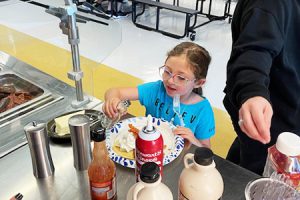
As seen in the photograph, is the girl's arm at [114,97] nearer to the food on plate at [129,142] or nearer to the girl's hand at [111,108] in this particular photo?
the girl's hand at [111,108]

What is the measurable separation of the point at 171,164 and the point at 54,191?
336 millimetres

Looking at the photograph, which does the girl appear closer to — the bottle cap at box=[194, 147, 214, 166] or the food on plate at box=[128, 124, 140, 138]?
the food on plate at box=[128, 124, 140, 138]

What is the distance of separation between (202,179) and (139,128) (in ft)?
1.49

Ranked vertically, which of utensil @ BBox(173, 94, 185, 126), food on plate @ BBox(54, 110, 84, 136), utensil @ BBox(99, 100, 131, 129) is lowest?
utensil @ BBox(173, 94, 185, 126)

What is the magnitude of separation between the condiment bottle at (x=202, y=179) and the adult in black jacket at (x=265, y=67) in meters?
0.13

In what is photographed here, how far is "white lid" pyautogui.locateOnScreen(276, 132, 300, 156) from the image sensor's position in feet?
2.36

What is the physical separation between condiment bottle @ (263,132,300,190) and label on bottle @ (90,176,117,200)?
41cm

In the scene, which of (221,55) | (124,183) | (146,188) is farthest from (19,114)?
(221,55)

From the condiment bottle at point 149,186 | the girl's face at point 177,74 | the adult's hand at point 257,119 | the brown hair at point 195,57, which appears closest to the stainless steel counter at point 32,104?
the girl's face at point 177,74

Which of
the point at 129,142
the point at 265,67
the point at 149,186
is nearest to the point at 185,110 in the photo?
the point at 129,142

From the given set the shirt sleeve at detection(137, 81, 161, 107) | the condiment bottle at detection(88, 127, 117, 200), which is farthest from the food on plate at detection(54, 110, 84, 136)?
the shirt sleeve at detection(137, 81, 161, 107)

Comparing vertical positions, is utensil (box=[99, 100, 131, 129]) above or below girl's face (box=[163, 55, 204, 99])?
below

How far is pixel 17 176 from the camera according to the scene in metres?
0.87

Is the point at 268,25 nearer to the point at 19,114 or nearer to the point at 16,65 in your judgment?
the point at 19,114
